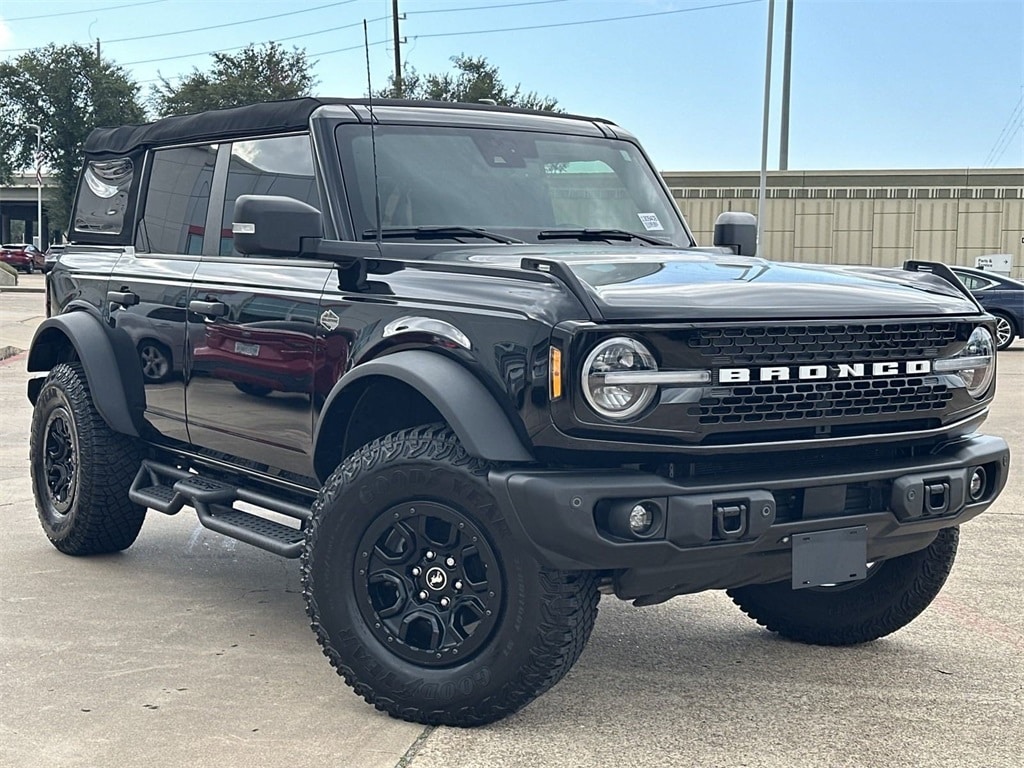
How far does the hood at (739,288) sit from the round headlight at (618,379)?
0.09m

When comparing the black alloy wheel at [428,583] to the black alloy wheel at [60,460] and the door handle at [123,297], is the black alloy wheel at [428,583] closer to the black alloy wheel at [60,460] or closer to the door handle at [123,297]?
the door handle at [123,297]

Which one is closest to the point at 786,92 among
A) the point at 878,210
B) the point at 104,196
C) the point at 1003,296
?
the point at 878,210

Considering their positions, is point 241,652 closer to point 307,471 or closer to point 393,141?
point 307,471

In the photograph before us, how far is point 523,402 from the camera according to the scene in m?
3.77

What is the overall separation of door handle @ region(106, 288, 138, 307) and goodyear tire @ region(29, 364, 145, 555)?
1.28 feet

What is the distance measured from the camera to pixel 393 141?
198 inches

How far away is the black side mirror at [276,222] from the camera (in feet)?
14.5

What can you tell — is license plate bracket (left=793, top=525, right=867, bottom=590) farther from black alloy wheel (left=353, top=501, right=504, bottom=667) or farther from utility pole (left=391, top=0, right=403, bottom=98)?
utility pole (left=391, top=0, right=403, bottom=98)

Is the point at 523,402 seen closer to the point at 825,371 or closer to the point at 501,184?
the point at 825,371

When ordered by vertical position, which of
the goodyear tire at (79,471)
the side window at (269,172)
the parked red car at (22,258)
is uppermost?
Result: the side window at (269,172)

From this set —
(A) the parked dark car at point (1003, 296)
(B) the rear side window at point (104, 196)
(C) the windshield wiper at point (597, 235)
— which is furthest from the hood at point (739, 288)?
(A) the parked dark car at point (1003, 296)

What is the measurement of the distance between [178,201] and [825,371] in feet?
10.4

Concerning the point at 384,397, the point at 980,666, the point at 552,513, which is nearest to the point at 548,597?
the point at 552,513

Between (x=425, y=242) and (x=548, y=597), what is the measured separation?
150 centimetres
